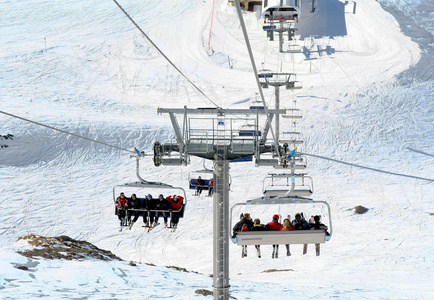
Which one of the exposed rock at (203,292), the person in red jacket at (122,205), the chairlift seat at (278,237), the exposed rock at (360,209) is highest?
the person in red jacket at (122,205)

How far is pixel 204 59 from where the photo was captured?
50812 millimetres

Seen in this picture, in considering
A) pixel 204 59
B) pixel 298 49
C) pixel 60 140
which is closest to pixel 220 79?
pixel 204 59

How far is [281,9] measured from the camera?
5003cm

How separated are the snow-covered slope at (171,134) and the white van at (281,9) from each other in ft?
9.46

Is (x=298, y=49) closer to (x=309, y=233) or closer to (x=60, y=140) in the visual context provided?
(x=60, y=140)

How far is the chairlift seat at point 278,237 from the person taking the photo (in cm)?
1416

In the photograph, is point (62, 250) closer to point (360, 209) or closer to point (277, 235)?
point (277, 235)

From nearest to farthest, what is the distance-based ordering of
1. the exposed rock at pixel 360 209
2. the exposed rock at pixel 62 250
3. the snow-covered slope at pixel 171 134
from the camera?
the exposed rock at pixel 62 250 → the snow-covered slope at pixel 171 134 → the exposed rock at pixel 360 209

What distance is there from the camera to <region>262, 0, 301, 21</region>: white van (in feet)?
161

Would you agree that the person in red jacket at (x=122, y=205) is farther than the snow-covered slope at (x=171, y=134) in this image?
No

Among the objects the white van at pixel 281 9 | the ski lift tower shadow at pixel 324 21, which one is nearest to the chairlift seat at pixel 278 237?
the white van at pixel 281 9

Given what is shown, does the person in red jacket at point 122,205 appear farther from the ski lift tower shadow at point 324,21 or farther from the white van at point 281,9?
the ski lift tower shadow at point 324,21

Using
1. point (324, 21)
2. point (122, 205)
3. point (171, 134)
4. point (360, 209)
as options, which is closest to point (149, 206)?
point (122, 205)

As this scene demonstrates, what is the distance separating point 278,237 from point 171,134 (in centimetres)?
2421
